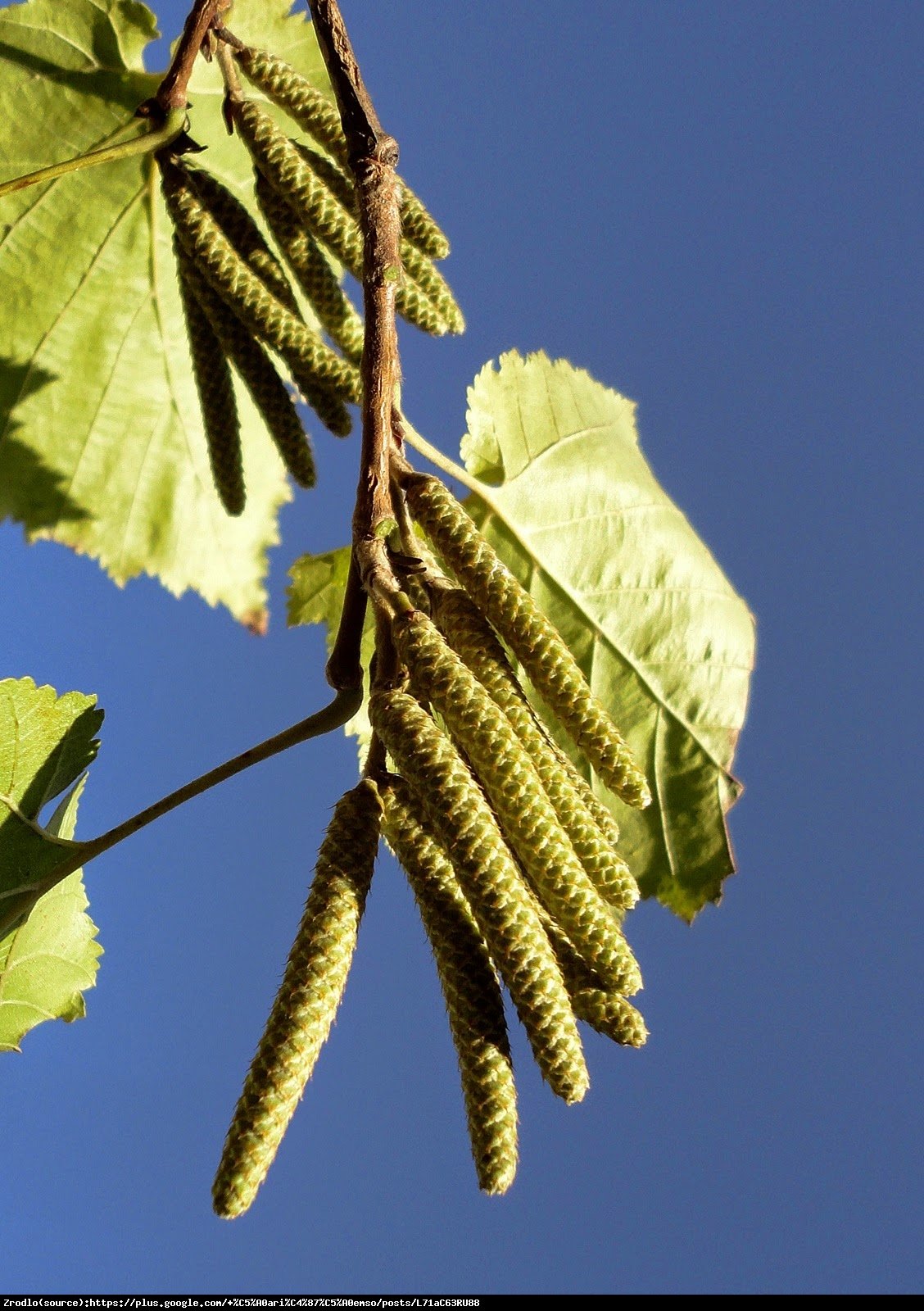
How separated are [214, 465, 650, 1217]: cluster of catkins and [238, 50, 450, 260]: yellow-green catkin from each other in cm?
44

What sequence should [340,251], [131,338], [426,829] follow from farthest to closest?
[131,338] < [340,251] < [426,829]

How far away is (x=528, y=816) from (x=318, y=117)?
3.09 ft

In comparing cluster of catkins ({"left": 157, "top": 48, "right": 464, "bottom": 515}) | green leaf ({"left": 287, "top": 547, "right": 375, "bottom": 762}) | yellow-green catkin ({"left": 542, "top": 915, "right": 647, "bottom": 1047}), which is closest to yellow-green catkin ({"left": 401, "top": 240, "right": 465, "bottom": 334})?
cluster of catkins ({"left": 157, "top": 48, "right": 464, "bottom": 515})

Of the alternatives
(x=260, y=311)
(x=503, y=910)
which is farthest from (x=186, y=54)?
(x=503, y=910)

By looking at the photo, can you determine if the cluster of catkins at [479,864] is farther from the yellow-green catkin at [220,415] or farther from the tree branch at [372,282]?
the yellow-green catkin at [220,415]

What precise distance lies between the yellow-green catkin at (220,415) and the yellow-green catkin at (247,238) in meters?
0.07

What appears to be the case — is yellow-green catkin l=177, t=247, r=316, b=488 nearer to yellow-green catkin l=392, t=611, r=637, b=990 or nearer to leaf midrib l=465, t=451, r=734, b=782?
leaf midrib l=465, t=451, r=734, b=782

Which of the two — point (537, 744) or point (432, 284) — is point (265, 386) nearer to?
point (432, 284)

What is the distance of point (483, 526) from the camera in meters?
1.71

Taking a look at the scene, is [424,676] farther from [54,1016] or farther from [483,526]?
[54,1016]

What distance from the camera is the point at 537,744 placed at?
44.7 inches

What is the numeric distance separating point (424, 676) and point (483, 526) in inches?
26.6

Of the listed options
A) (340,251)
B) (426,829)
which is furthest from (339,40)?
(426,829)

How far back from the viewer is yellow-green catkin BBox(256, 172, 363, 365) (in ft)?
4.80
